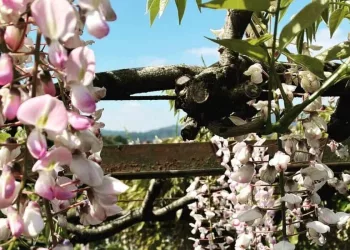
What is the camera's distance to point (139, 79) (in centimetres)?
91

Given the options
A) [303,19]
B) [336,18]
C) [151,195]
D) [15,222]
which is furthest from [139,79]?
[151,195]

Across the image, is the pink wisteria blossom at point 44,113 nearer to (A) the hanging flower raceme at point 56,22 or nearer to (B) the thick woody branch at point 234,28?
(A) the hanging flower raceme at point 56,22

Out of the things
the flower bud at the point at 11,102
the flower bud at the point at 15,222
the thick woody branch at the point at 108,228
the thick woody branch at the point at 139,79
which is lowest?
the thick woody branch at the point at 108,228

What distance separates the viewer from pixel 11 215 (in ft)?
1.48

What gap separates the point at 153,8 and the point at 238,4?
26 cm

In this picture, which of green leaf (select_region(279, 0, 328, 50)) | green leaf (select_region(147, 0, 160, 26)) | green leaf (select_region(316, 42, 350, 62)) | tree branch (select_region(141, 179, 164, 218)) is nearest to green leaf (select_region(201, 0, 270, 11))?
green leaf (select_region(279, 0, 328, 50))

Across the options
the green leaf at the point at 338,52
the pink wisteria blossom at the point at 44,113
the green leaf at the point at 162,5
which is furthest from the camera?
the green leaf at the point at 162,5

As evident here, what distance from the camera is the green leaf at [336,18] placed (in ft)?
2.68

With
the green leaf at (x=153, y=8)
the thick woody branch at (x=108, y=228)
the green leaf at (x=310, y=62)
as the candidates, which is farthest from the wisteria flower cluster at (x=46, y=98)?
the thick woody branch at (x=108, y=228)

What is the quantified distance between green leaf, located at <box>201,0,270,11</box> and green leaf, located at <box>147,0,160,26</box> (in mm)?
246

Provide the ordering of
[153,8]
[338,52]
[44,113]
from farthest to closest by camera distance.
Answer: [153,8]
[338,52]
[44,113]

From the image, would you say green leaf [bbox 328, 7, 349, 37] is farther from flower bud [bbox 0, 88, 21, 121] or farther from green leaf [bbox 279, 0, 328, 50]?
flower bud [bbox 0, 88, 21, 121]

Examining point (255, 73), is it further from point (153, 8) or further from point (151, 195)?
point (151, 195)

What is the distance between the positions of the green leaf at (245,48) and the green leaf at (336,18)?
0.74 ft
